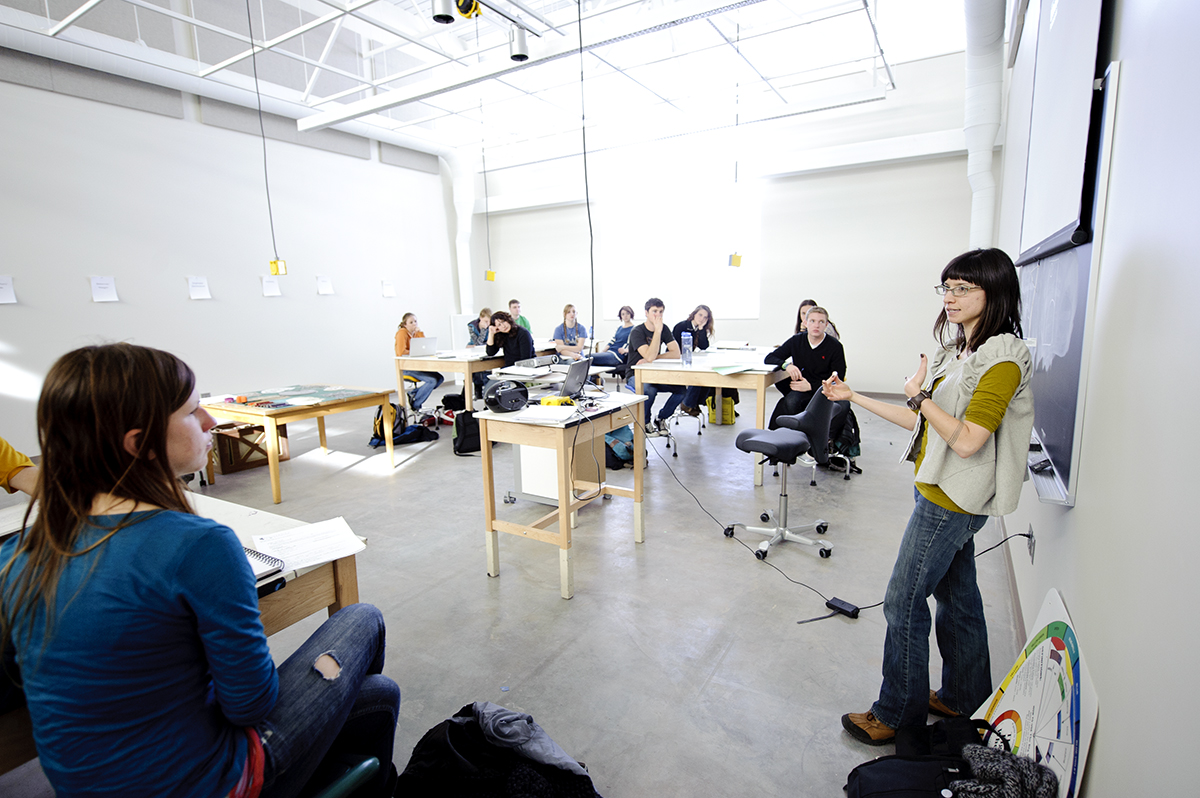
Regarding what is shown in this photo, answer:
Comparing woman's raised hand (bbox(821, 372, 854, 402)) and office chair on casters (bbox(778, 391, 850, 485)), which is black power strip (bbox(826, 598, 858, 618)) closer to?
office chair on casters (bbox(778, 391, 850, 485))

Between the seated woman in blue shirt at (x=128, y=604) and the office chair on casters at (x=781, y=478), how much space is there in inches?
102

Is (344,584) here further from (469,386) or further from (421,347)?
(421,347)

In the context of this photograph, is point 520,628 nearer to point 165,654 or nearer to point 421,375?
point 165,654

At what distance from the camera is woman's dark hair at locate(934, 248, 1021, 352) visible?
1520 mm

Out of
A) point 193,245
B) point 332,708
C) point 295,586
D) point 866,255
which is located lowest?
point 332,708

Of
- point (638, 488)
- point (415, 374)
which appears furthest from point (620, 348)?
point (638, 488)

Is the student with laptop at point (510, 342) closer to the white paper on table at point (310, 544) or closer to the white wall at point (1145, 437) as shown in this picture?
the white paper on table at point (310, 544)

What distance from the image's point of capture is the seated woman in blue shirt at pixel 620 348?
23.1ft

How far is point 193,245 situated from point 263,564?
6.50 metres

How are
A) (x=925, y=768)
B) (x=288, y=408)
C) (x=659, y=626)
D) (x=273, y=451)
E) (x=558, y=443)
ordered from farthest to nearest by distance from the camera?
(x=288, y=408) → (x=273, y=451) → (x=558, y=443) → (x=659, y=626) → (x=925, y=768)

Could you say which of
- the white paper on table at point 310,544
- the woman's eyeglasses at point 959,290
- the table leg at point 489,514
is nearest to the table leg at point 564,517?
the table leg at point 489,514

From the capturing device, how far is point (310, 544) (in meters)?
1.57

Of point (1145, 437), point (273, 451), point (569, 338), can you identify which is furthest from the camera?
point (569, 338)

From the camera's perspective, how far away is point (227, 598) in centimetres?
95
